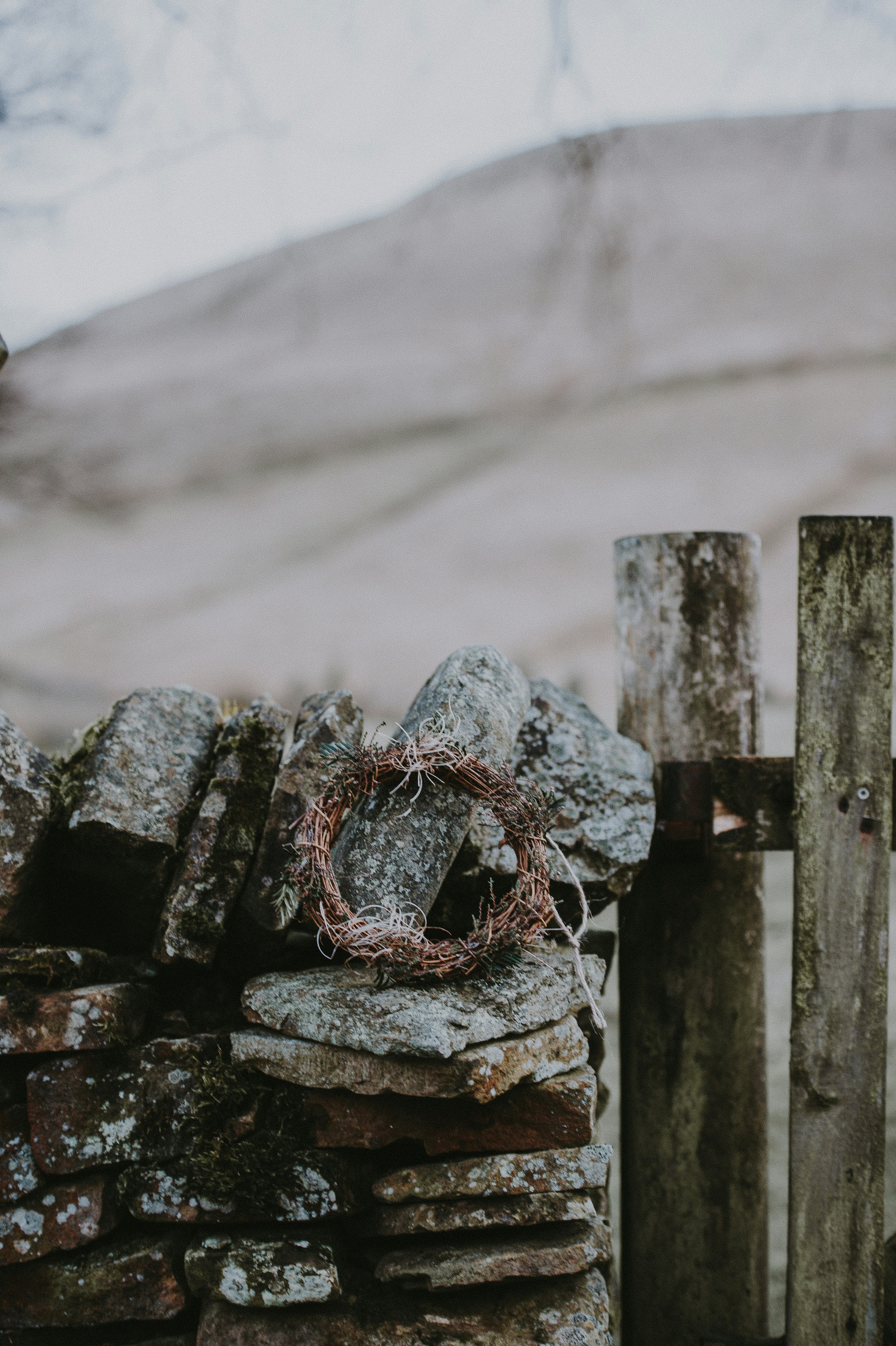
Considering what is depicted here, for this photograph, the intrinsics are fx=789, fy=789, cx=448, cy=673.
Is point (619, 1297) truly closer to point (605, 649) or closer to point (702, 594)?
point (702, 594)

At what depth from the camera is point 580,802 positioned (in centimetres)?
240

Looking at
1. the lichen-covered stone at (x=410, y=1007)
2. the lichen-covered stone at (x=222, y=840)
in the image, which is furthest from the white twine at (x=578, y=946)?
the lichen-covered stone at (x=222, y=840)

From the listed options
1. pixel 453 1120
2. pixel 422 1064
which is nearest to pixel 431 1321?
pixel 453 1120

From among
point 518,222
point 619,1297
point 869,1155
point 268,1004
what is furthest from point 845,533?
point 518,222

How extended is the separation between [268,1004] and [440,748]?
0.70 m

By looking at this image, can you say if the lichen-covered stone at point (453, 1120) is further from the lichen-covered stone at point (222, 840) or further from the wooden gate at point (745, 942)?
the wooden gate at point (745, 942)

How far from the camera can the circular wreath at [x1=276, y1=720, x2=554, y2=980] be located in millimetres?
1727

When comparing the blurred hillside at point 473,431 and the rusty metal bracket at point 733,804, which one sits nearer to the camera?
the rusty metal bracket at point 733,804

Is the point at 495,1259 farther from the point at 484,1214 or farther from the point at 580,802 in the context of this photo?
the point at 580,802

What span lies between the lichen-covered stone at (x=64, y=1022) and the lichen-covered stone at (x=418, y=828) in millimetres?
593

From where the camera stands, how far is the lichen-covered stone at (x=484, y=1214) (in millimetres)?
1719

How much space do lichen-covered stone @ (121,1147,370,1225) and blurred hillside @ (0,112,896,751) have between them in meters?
6.18

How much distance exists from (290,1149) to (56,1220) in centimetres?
54

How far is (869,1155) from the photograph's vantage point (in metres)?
2.23
